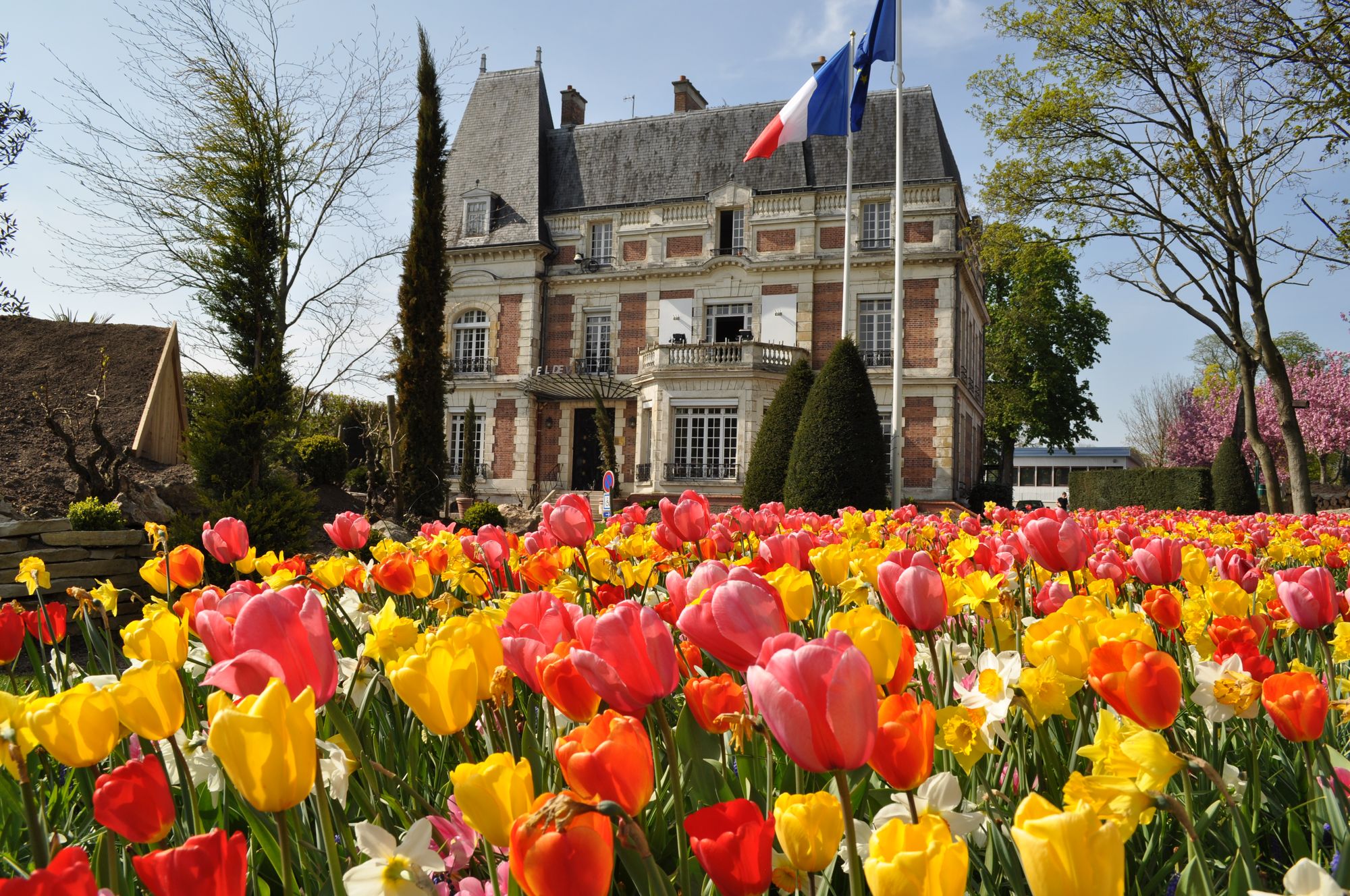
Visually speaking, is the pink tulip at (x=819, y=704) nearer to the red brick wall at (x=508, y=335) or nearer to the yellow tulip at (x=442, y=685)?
the yellow tulip at (x=442, y=685)

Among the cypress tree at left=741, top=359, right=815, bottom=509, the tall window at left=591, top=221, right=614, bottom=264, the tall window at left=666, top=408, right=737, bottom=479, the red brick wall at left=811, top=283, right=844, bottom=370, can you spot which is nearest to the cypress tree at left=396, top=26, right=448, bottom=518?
the cypress tree at left=741, top=359, right=815, bottom=509

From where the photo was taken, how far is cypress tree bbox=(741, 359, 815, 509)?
47.7 feet

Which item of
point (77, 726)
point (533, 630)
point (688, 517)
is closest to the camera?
point (77, 726)

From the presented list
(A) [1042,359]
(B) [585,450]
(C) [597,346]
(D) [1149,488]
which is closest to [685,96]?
(C) [597,346]

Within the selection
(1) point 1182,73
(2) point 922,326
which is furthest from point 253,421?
(2) point 922,326

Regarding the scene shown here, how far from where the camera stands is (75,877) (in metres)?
0.60

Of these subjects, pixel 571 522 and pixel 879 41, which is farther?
pixel 879 41

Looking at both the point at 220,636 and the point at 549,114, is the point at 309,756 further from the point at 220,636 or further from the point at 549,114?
the point at 549,114

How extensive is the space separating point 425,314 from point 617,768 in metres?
16.4

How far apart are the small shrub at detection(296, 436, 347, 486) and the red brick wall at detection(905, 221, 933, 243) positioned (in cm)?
1566

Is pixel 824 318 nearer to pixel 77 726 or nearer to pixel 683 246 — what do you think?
pixel 683 246

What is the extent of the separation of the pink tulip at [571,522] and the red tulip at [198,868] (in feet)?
5.65

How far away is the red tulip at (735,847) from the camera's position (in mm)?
722

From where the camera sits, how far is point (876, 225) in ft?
82.3
